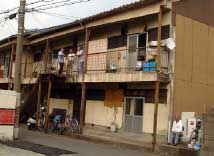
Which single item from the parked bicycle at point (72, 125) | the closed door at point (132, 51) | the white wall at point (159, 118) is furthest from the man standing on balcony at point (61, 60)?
the white wall at point (159, 118)

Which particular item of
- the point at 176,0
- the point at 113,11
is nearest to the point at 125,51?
the point at 113,11

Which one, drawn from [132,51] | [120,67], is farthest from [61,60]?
[132,51]

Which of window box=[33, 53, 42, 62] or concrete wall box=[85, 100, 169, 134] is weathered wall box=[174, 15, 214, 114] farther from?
window box=[33, 53, 42, 62]

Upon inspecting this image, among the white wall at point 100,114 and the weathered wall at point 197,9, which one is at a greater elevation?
the weathered wall at point 197,9

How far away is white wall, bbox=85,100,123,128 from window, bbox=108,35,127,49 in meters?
3.23

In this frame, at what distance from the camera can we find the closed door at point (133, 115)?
68.6ft

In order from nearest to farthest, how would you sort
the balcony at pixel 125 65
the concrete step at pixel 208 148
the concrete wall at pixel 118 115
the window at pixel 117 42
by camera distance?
the concrete step at pixel 208 148, the balcony at pixel 125 65, the concrete wall at pixel 118 115, the window at pixel 117 42

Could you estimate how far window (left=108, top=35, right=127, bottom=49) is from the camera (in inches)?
877

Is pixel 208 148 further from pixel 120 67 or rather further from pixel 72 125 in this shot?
pixel 72 125

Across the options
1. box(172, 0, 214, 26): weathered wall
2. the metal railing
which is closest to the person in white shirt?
the metal railing

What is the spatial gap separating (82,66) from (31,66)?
944 centimetres

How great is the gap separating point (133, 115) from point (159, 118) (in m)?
2.15

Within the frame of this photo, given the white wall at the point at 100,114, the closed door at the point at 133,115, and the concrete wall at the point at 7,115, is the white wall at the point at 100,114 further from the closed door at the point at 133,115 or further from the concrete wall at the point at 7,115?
the concrete wall at the point at 7,115

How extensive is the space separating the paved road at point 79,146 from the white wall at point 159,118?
1899 mm
